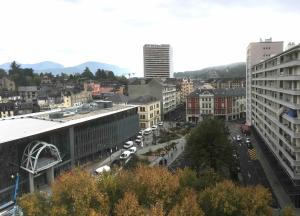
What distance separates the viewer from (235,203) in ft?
99.0

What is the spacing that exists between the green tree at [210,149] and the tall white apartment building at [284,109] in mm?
7713

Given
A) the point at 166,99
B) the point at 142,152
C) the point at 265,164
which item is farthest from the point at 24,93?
the point at 265,164

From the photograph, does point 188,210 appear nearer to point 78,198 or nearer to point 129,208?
point 129,208

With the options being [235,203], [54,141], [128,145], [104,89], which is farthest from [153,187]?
[104,89]

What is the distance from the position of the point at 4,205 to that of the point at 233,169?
32.1 meters

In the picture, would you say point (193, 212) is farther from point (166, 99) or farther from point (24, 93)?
point (24, 93)

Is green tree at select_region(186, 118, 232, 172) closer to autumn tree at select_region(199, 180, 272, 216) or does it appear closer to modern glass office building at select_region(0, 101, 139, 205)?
autumn tree at select_region(199, 180, 272, 216)

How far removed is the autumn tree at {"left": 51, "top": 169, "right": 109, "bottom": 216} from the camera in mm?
30938

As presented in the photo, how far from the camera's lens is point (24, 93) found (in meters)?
138

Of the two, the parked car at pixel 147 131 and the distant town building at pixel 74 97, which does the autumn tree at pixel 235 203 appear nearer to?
the parked car at pixel 147 131

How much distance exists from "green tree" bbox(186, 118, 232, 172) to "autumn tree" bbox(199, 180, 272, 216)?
17341mm

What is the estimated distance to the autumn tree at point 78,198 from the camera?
102ft

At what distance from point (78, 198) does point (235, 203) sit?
13.9 metres

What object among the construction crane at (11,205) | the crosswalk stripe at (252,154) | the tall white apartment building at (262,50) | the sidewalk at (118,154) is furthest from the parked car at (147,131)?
the construction crane at (11,205)
